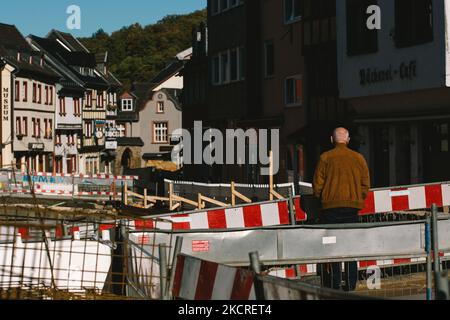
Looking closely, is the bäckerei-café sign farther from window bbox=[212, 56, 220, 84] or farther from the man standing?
window bbox=[212, 56, 220, 84]

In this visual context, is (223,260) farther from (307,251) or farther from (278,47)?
(278,47)

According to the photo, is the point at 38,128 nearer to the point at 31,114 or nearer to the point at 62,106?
the point at 31,114

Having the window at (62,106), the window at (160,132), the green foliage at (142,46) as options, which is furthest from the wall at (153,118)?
the window at (62,106)

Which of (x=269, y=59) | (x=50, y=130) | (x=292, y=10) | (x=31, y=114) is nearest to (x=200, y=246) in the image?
(x=292, y=10)

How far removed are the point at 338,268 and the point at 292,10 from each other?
29.6m

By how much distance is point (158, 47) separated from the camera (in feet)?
476

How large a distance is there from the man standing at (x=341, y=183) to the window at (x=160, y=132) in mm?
109732

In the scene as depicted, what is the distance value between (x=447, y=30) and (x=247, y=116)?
19.3m

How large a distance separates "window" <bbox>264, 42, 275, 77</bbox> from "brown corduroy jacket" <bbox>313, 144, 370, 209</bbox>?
30.9 m

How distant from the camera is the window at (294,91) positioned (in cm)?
4003

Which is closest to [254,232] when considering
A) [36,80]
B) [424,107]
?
[424,107]

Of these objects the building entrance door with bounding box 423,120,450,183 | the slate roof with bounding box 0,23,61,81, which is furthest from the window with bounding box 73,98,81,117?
the building entrance door with bounding box 423,120,450,183

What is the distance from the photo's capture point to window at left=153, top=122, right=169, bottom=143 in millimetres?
121688

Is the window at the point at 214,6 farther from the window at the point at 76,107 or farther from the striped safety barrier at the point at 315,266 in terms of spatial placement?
the window at the point at 76,107
